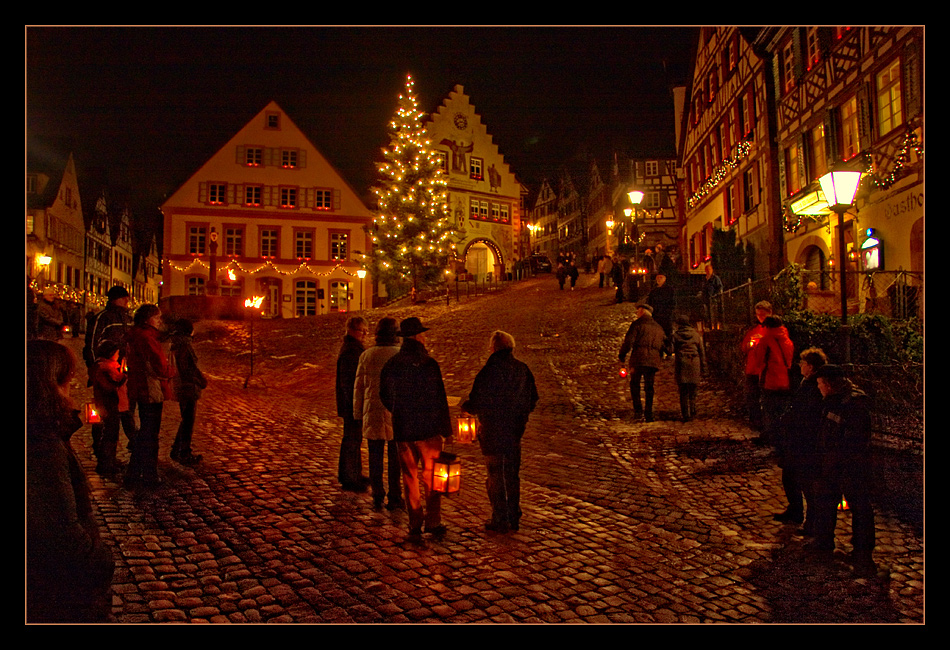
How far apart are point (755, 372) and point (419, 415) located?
4792mm

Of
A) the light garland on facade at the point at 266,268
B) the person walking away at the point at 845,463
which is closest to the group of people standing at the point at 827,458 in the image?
the person walking away at the point at 845,463

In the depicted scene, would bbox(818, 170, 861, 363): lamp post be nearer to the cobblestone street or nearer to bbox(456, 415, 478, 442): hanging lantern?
the cobblestone street

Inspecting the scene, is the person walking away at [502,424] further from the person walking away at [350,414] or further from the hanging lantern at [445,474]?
the person walking away at [350,414]

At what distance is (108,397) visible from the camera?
7035mm

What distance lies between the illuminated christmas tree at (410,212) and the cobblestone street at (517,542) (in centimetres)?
2429

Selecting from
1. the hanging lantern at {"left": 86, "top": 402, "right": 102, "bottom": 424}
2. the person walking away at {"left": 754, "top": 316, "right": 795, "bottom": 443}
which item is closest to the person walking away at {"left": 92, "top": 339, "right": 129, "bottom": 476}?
the hanging lantern at {"left": 86, "top": 402, "right": 102, "bottom": 424}

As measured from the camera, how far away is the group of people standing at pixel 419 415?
5645mm

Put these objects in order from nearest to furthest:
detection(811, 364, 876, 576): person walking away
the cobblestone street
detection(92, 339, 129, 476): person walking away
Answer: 1. the cobblestone street
2. detection(811, 364, 876, 576): person walking away
3. detection(92, 339, 129, 476): person walking away

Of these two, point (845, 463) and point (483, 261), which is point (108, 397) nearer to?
point (845, 463)

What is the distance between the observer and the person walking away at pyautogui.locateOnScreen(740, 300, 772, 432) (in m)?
8.70

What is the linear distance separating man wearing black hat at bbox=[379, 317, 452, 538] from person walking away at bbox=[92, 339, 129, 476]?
2.89m

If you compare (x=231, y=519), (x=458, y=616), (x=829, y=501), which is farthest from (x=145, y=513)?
(x=829, y=501)

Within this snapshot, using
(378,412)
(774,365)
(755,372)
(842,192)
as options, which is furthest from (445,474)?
(842,192)

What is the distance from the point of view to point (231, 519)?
603 centimetres
